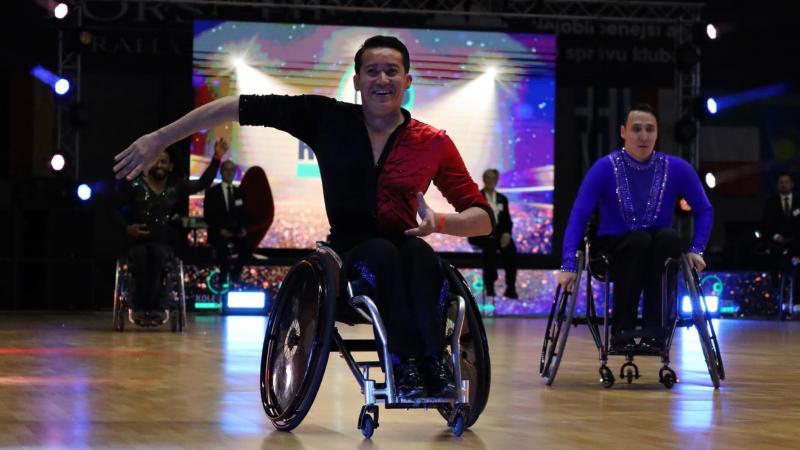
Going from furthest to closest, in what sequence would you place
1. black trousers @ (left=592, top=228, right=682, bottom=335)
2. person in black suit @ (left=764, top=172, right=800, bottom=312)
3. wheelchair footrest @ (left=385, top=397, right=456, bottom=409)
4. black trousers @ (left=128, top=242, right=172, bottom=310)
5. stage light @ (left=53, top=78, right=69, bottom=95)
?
person in black suit @ (left=764, top=172, right=800, bottom=312) → stage light @ (left=53, top=78, right=69, bottom=95) → black trousers @ (left=128, top=242, right=172, bottom=310) → black trousers @ (left=592, top=228, right=682, bottom=335) → wheelchair footrest @ (left=385, top=397, right=456, bottom=409)

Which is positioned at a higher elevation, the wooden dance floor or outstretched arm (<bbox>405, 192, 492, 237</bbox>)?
outstretched arm (<bbox>405, 192, 492, 237</bbox>)

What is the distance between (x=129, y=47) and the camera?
12797 mm

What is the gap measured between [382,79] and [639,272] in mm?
1946

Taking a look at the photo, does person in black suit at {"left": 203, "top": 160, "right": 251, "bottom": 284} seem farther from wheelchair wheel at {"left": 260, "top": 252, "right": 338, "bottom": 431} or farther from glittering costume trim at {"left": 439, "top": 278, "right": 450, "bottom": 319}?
glittering costume trim at {"left": 439, "top": 278, "right": 450, "bottom": 319}

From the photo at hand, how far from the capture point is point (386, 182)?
3.89 metres

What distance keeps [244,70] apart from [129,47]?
1.17 metres

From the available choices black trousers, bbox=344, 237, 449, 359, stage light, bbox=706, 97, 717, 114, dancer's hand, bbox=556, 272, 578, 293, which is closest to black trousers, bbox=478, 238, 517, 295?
stage light, bbox=706, 97, 717, 114

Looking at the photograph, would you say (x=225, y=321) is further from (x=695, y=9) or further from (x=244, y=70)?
(x=695, y=9)

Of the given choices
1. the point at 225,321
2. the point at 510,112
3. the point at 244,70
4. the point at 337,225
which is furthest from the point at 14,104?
the point at 337,225

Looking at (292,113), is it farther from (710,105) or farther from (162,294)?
(710,105)

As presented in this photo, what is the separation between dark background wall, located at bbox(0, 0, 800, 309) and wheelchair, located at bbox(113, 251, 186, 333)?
2.99 m

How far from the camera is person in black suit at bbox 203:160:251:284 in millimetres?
11516

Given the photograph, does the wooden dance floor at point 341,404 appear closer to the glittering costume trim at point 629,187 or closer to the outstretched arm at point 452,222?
the outstretched arm at point 452,222

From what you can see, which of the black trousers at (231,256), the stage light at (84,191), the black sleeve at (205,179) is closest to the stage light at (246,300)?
the black trousers at (231,256)
